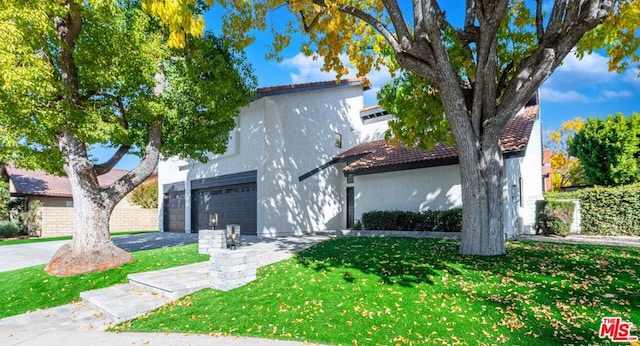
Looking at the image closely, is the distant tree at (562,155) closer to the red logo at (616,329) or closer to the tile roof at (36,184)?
the red logo at (616,329)

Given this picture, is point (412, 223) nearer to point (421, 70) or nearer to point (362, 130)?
point (421, 70)

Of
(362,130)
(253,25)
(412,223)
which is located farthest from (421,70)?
(362,130)

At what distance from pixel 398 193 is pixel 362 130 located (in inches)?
257

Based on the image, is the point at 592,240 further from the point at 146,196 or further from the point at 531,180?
the point at 146,196

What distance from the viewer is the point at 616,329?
393cm

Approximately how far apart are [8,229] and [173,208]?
889 centimetres

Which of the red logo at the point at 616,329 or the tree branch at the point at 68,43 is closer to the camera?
the red logo at the point at 616,329

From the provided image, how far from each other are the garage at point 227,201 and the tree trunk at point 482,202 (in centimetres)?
937

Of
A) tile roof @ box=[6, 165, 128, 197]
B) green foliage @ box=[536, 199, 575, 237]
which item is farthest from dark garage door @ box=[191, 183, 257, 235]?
green foliage @ box=[536, 199, 575, 237]

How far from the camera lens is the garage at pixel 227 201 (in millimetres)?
14836

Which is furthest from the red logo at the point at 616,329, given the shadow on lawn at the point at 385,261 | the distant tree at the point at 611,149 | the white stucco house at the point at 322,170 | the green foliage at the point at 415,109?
the distant tree at the point at 611,149

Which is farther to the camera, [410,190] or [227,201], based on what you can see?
[227,201]

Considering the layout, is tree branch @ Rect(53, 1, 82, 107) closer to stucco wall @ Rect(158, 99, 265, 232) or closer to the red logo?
stucco wall @ Rect(158, 99, 265, 232)

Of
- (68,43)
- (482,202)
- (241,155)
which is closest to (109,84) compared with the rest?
(68,43)
